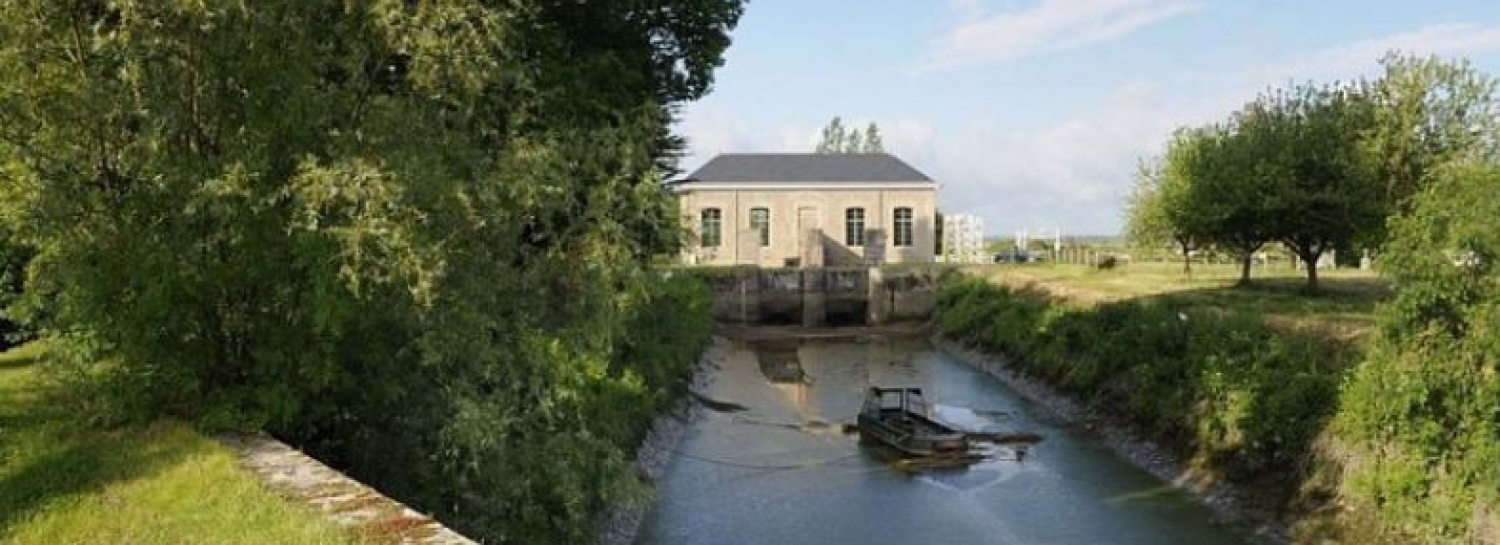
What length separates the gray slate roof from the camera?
59.5m

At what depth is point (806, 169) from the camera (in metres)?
60.6

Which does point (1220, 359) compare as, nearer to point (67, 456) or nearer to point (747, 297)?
point (67, 456)

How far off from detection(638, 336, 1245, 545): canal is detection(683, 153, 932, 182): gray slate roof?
30.1m

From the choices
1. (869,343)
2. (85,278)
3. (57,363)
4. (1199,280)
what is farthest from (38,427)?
(869,343)

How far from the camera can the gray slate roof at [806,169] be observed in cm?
5953

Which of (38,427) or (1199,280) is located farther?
(1199,280)

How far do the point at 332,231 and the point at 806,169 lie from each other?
51791 mm

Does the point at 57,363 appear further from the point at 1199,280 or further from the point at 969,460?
the point at 1199,280

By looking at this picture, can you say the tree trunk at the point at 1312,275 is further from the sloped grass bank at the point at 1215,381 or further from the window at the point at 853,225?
the window at the point at 853,225

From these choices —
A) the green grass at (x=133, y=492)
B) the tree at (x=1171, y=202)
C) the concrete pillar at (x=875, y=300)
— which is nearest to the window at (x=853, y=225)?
the concrete pillar at (x=875, y=300)

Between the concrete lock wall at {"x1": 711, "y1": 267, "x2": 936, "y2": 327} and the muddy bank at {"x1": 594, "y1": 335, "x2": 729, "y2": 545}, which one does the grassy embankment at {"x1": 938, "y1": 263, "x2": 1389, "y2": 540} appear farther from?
the concrete lock wall at {"x1": 711, "y1": 267, "x2": 936, "y2": 327}

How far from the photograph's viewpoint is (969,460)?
874 inches

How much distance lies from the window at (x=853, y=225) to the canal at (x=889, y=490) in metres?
29.1

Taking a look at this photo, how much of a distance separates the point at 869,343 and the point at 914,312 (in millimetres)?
5289
